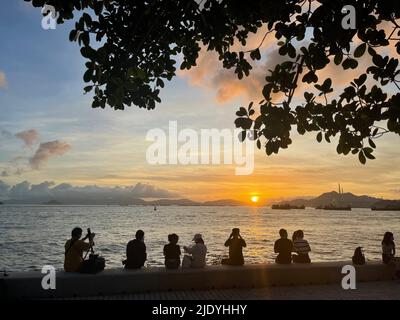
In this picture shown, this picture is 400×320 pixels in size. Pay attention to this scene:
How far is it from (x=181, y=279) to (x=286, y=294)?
104 inches

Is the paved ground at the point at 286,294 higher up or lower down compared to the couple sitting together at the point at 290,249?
lower down

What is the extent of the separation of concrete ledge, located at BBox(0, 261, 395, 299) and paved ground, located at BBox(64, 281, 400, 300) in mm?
232

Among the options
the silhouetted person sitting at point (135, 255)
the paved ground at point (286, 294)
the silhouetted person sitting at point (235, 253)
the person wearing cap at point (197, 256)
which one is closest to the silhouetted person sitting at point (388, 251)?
the paved ground at point (286, 294)

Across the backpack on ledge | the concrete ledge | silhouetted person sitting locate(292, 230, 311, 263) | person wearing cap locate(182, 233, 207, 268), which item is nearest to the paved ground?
the concrete ledge

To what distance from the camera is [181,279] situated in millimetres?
10789

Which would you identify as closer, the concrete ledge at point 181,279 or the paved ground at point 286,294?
the concrete ledge at point 181,279

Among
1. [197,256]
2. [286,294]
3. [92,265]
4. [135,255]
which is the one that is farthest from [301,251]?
[92,265]

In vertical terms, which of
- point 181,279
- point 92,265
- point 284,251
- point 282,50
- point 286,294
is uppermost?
point 282,50

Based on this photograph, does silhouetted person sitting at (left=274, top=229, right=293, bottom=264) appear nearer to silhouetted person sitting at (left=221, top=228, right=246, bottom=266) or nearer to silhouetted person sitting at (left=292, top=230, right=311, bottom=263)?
silhouetted person sitting at (left=292, top=230, right=311, bottom=263)

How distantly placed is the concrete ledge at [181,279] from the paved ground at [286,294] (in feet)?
0.76

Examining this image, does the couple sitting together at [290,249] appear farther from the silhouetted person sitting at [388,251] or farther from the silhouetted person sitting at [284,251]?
the silhouetted person sitting at [388,251]

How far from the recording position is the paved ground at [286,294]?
33.2 ft

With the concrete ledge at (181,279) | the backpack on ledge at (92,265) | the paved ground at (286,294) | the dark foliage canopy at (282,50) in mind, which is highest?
the dark foliage canopy at (282,50)

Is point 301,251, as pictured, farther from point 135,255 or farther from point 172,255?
point 135,255
